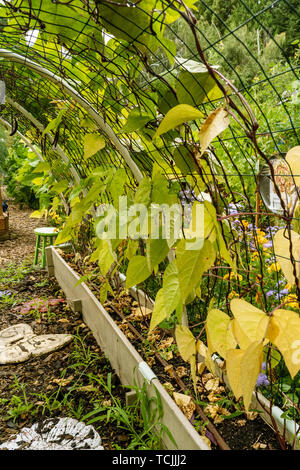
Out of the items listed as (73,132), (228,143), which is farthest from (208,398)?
(228,143)

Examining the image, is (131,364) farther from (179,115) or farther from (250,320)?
(179,115)

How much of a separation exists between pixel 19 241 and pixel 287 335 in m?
4.21

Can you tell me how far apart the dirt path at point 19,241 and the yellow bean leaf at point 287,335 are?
326 cm

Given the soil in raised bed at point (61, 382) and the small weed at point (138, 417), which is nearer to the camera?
the small weed at point (138, 417)

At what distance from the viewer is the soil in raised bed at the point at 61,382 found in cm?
132

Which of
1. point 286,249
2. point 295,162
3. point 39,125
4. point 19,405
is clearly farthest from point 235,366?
point 39,125

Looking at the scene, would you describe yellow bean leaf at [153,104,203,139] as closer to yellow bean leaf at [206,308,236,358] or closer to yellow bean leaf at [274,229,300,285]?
yellow bean leaf at [274,229,300,285]

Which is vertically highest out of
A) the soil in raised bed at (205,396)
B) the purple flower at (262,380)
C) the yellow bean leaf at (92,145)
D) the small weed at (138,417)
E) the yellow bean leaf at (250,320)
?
the yellow bean leaf at (92,145)

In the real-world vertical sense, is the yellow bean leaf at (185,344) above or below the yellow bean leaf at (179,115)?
below

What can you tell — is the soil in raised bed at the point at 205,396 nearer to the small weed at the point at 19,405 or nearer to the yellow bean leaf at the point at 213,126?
the small weed at the point at 19,405

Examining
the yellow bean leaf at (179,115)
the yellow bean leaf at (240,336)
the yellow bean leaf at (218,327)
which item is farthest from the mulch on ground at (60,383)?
the yellow bean leaf at (179,115)

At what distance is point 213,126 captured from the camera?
0.53 meters

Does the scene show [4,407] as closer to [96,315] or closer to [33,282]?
[96,315]
